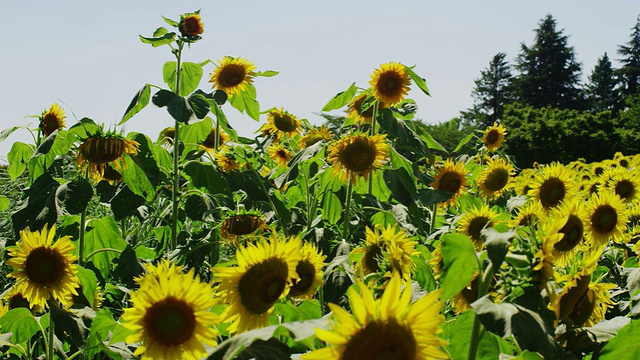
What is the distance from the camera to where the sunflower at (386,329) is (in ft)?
2.67

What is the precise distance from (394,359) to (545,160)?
1113 inches

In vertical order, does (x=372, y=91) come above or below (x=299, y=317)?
above

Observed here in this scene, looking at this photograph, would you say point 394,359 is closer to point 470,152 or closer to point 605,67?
point 470,152

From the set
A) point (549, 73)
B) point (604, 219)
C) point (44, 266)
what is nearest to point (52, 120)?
point (44, 266)

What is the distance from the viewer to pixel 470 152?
14.9 ft

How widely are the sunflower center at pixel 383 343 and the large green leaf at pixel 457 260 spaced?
0.83 feet

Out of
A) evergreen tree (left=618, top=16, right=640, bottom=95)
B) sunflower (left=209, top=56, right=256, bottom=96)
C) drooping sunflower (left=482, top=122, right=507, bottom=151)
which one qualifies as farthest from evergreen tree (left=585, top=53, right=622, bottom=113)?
sunflower (left=209, top=56, right=256, bottom=96)

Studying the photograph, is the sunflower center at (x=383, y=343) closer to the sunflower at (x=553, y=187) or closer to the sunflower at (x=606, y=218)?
the sunflower at (x=606, y=218)

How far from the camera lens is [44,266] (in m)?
1.73

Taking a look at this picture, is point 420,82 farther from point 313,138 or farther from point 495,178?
point 313,138

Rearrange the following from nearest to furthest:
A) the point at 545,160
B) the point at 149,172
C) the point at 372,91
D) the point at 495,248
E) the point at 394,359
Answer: the point at 394,359 → the point at 495,248 → the point at 149,172 → the point at 372,91 → the point at 545,160

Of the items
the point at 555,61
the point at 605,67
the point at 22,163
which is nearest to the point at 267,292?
the point at 22,163

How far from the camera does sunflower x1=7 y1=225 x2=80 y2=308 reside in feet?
5.68

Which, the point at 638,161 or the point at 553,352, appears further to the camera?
the point at 638,161
